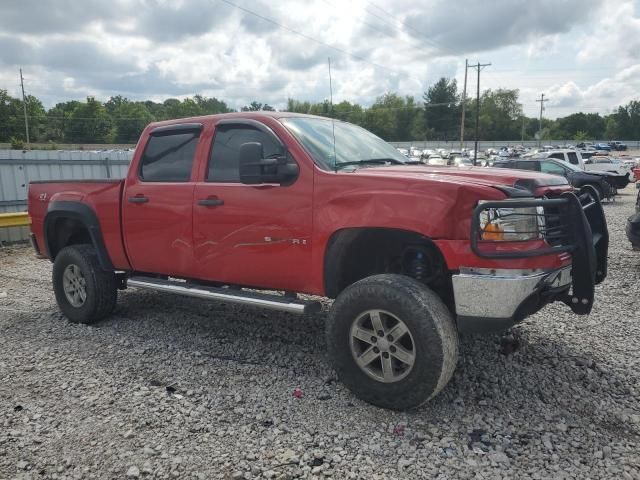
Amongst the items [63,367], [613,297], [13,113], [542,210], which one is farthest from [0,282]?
[13,113]

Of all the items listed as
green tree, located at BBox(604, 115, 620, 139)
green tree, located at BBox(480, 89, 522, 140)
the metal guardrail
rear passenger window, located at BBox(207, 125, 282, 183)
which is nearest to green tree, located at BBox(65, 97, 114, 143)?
green tree, located at BBox(480, 89, 522, 140)

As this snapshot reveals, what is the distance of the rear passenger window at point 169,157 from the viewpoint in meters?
4.67

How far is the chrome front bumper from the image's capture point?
3.08m

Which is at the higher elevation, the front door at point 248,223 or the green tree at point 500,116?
the green tree at point 500,116

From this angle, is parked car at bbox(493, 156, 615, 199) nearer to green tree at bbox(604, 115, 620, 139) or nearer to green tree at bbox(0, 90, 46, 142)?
green tree at bbox(0, 90, 46, 142)

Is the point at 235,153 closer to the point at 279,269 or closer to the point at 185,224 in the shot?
the point at 185,224

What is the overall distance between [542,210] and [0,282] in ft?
24.0

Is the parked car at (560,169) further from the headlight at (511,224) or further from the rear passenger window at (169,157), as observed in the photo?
the headlight at (511,224)

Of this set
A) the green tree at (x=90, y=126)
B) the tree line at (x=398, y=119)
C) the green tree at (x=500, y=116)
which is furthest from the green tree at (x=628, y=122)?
the green tree at (x=90, y=126)

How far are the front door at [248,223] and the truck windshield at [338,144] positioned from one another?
0.21m

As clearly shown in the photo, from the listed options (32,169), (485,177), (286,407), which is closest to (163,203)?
(286,407)

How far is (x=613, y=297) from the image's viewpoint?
6039 millimetres

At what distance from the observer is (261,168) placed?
3.81 meters

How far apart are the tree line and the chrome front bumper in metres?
66.0
